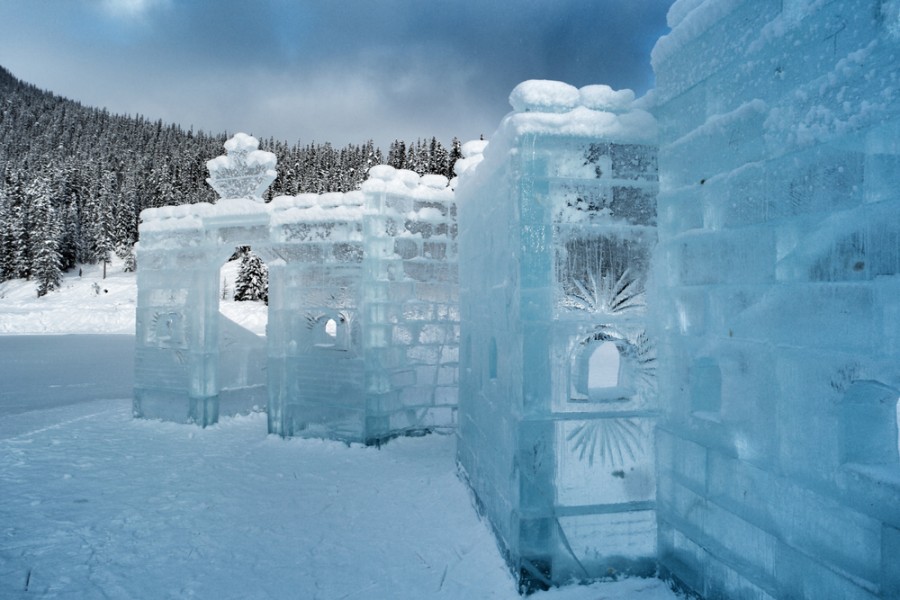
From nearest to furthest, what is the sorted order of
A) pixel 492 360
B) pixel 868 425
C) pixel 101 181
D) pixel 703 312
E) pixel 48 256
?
pixel 868 425
pixel 703 312
pixel 492 360
pixel 48 256
pixel 101 181

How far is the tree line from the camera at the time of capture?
4022 centimetres

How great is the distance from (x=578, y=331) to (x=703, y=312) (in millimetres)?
766

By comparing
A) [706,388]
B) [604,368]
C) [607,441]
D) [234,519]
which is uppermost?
[706,388]

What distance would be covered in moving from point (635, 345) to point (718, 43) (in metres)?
1.85

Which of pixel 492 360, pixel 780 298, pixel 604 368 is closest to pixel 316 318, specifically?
pixel 492 360

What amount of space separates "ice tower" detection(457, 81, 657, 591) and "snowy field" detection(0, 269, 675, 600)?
0.36 meters

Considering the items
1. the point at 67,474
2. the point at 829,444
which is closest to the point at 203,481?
the point at 67,474

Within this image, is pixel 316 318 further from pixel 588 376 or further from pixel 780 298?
pixel 780 298

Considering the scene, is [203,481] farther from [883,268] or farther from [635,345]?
[883,268]

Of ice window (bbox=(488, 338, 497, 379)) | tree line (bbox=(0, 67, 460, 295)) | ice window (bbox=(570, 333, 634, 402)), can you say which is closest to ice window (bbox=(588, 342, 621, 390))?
ice window (bbox=(488, 338, 497, 379))

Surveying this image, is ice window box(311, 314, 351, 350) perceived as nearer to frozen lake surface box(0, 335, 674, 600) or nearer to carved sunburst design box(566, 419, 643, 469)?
frozen lake surface box(0, 335, 674, 600)

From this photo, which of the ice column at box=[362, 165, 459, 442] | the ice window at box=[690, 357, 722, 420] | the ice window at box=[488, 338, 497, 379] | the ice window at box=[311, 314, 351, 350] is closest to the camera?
the ice window at box=[690, 357, 722, 420]

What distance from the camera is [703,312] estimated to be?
9.73 ft

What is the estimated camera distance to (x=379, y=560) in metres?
3.94
